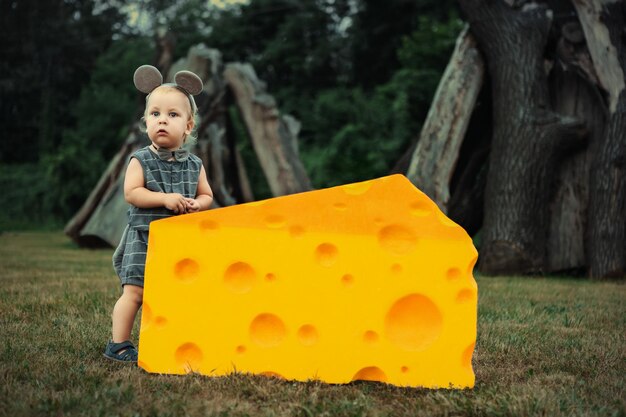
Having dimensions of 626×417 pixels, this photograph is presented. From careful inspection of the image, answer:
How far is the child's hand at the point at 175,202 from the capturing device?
2.74 meters

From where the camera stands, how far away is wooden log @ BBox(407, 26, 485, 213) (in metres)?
7.15

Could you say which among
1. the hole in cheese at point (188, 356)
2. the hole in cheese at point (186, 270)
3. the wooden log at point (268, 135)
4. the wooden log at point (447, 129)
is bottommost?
the wooden log at point (268, 135)

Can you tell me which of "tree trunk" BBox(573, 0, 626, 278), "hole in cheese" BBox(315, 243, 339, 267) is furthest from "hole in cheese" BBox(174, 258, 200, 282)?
"tree trunk" BBox(573, 0, 626, 278)

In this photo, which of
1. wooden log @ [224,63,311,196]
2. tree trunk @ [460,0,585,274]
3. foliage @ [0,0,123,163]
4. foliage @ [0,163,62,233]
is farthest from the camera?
foliage @ [0,0,123,163]

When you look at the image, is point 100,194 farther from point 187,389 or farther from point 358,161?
point 187,389

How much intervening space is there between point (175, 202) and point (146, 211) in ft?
0.61

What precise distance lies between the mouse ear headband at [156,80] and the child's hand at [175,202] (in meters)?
0.49

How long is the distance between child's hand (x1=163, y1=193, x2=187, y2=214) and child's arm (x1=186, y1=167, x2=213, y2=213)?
0.09 feet

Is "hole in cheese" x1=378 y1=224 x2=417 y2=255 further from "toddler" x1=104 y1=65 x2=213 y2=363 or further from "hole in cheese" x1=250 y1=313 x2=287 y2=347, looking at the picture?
"toddler" x1=104 y1=65 x2=213 y2=363

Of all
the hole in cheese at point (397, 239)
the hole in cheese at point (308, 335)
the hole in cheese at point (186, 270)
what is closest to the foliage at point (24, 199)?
the hole in cheese at point (186, 270)

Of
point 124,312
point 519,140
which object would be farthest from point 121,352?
point 519,140

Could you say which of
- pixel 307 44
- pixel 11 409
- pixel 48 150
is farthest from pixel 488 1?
pixel 48 150

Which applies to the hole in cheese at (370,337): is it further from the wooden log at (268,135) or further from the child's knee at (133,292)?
the wooden log at (268,135)

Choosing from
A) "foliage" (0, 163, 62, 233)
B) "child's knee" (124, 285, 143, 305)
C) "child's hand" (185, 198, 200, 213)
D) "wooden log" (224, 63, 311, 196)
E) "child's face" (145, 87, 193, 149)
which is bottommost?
"foliage" (0, 163, 62, 233)
